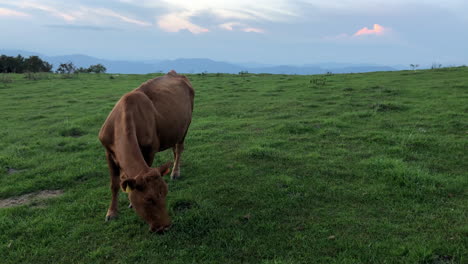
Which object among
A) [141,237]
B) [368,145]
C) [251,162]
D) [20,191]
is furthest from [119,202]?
[368,145]

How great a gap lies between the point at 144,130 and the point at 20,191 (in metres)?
3.42

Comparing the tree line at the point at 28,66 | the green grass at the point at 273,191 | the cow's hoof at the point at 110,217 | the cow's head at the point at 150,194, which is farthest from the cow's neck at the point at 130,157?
the tree line at the point at 28,66

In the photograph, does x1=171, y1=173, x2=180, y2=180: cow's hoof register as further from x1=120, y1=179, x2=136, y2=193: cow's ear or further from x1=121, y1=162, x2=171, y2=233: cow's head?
x1=120, y1=179, x2=136, y2=193: cow's ear

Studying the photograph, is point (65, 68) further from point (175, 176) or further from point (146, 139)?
point (146, 139)

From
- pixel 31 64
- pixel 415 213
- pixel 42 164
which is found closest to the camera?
pixel 415 213

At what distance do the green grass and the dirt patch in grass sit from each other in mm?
208

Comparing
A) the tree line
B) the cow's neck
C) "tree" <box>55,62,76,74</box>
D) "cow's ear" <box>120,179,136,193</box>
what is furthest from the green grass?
the tree line

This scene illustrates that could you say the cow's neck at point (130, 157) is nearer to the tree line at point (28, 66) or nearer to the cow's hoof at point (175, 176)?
the cow's hoof at point (175, 176)

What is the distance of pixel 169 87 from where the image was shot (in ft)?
23.4

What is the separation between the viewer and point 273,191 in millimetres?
6062

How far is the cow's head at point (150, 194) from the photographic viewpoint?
4.20 m

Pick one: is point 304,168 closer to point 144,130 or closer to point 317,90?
point 144,130

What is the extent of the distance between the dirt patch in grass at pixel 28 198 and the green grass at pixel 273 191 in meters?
0.21

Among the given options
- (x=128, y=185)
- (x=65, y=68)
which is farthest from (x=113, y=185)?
(x=65, y=68)
